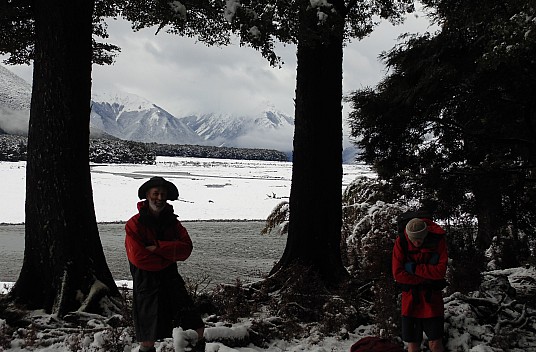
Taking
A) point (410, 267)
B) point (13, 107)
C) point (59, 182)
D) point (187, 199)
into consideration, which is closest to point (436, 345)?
point (410, 267)

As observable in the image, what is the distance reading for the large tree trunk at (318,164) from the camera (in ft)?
22.0

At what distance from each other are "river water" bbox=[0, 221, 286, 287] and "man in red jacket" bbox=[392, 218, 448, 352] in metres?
4.88

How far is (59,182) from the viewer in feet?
18.4

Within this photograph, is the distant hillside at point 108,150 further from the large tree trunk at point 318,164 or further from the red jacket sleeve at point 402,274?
the red jacket sleeve at point 402,274

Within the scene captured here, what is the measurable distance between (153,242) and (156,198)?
33cm

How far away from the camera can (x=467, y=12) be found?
562 cm

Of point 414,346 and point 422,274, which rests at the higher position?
point 422,274

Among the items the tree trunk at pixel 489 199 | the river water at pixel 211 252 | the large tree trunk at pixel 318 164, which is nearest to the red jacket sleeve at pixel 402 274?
the large tree trunk at pixel 318 164

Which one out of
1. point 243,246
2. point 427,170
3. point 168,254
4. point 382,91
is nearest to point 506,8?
point 382,91

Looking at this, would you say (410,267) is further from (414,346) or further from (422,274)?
(414,346)

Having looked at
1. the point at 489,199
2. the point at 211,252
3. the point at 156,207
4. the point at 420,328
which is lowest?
the point at 211,252

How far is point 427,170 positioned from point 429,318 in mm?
3859

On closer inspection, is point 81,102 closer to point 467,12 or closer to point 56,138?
point 56,138

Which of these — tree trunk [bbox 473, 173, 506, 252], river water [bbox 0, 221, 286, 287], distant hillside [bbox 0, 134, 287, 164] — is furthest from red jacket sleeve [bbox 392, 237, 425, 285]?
distant hillside [bbox 0, 134, 287, 164]
